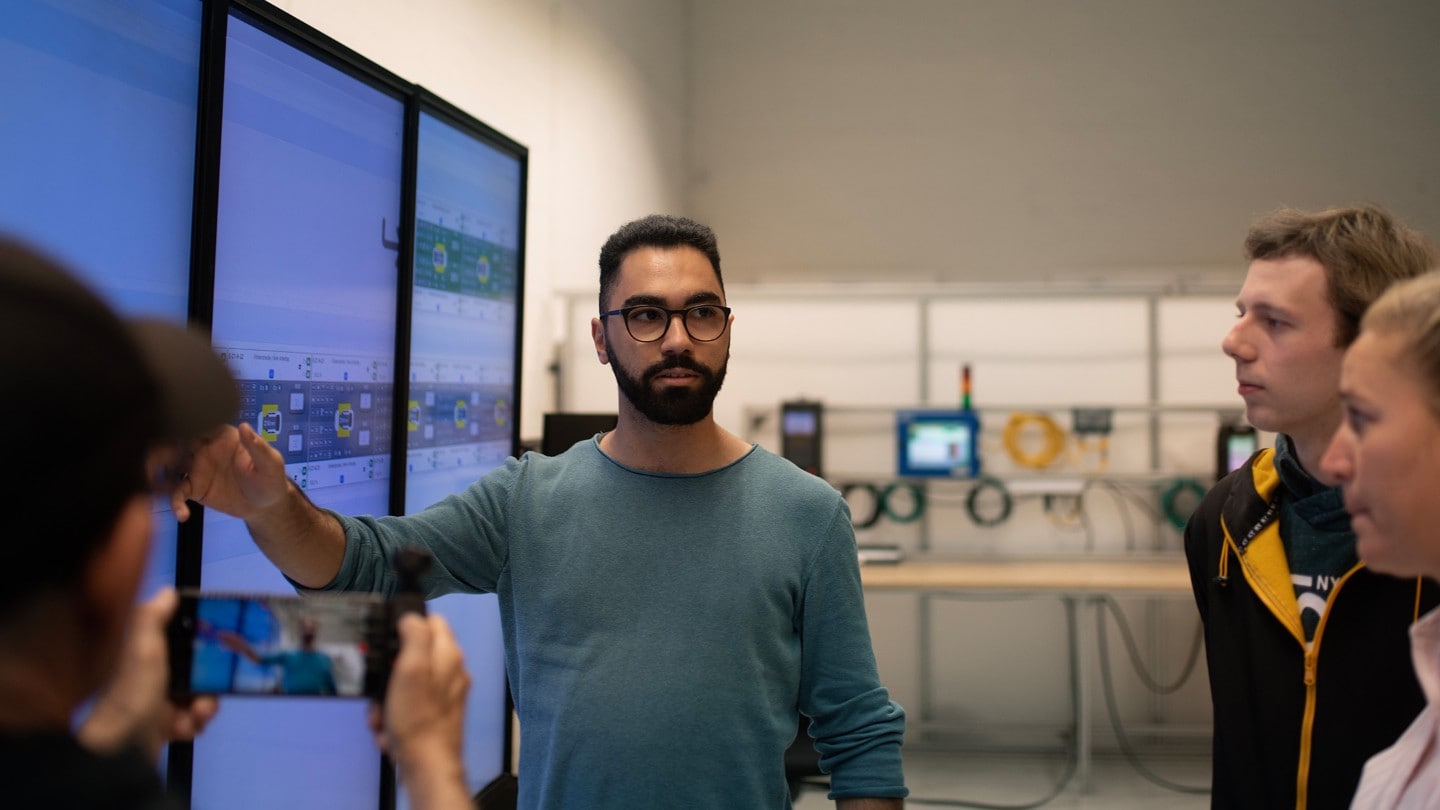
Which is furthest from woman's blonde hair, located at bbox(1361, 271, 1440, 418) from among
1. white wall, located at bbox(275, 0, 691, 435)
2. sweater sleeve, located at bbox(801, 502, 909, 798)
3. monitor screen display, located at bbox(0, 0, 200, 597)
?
white wall, located at bbox(275, 0, 691, 435)

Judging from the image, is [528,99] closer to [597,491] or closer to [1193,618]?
[597,491]

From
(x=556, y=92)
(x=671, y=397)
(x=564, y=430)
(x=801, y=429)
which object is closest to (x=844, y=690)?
(x=671, y=397)

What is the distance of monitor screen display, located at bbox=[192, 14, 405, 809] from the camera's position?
76.7 inches

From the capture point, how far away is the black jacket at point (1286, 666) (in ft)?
3.82

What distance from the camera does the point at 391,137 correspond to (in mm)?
2549

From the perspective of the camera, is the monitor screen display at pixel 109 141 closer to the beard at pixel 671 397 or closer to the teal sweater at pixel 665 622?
the teal sweater at pixel 665 622

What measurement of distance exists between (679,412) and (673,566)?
0.20 metres

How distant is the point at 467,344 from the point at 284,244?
0.92 metres

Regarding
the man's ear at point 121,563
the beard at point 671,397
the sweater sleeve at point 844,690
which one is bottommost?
the sweater sleeve at point 844,690

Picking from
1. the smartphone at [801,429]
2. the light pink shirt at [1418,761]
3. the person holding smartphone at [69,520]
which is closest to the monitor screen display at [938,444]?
the smartphone at [801,429]

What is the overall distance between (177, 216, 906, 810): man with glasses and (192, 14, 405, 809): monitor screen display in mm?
794

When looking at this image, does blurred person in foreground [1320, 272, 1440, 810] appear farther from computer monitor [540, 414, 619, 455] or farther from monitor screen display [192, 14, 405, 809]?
computer monitor [540, 414, 619, 455]

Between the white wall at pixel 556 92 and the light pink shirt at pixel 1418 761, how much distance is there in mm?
2206

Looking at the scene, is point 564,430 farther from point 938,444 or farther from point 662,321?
point 938,444
